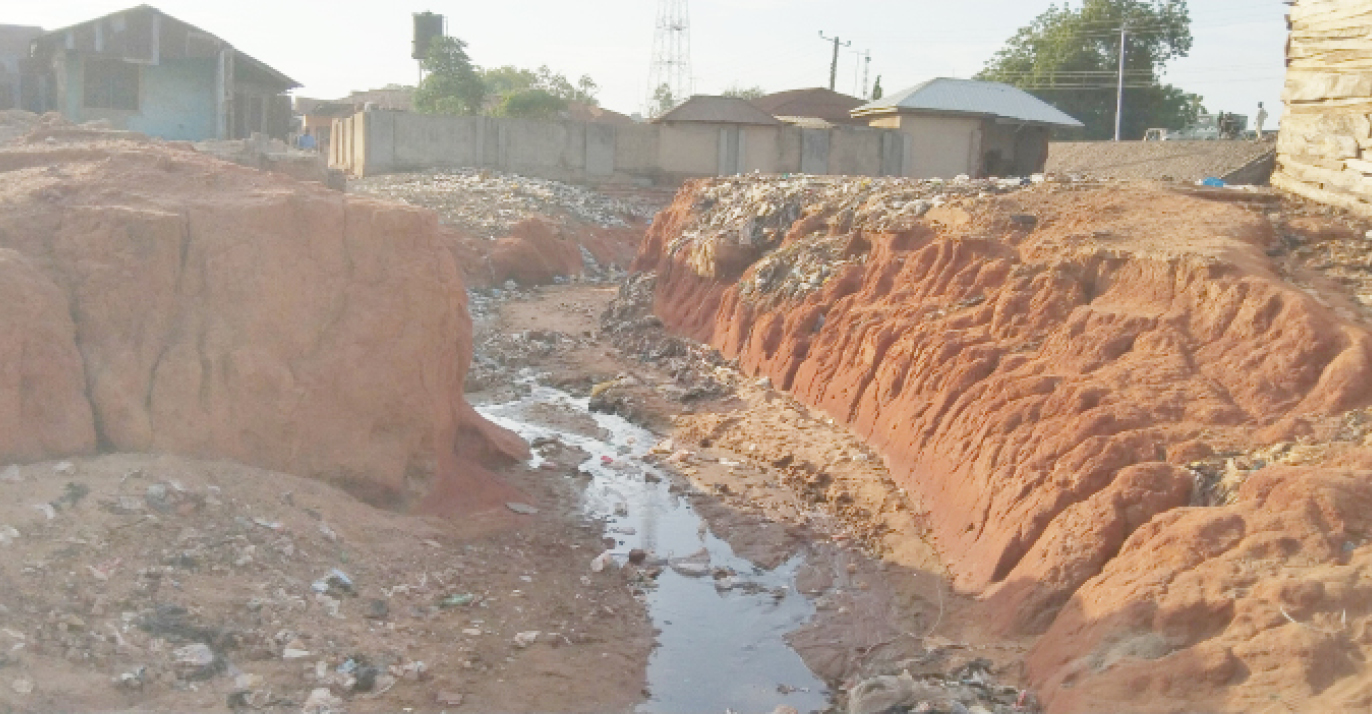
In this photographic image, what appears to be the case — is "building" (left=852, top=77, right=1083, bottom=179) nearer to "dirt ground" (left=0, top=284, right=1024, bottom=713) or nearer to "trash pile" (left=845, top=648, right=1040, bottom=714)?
"dirt ground" (left=0, top=284, right=1024, bottom=713)

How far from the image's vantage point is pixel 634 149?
96.3 ft

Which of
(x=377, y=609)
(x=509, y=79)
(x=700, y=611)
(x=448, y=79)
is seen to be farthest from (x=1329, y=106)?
(x=509, y=79)

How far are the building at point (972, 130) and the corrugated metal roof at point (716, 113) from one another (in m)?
3.37

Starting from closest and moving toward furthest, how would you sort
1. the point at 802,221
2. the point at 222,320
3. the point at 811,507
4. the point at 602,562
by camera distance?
the point at 222,320
the point at 602,562
the point at 811,507
the point at 802,221

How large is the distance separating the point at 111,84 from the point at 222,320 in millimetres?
16901

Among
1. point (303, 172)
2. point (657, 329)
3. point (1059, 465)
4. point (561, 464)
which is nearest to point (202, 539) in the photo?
point (561, 464)

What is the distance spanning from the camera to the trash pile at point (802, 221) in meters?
13.1

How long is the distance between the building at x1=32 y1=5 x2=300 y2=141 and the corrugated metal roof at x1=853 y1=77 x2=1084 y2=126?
14.6m

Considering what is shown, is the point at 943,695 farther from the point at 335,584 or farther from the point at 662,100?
the point at 662,100

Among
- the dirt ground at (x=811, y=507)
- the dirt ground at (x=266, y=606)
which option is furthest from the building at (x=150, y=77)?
the dirt ground at (x=266, y=606)

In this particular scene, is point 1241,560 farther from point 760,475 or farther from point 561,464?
point 561,464

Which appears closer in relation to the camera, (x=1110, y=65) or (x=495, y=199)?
(x=495, y=199)

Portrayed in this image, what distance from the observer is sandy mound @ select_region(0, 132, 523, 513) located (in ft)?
22.8

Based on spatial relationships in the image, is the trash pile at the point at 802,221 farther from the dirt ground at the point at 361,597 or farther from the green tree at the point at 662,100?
the green tree at the point at 662,100
